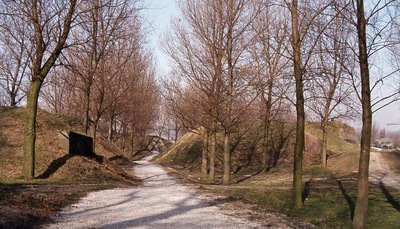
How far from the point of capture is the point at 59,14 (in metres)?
10.2

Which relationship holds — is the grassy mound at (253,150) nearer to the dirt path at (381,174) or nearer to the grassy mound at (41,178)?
the dirt path at (381,174)

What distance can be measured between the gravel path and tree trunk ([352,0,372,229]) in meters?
3.38

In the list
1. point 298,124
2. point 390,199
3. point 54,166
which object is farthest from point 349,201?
point 54,166

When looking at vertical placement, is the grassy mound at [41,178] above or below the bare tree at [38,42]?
below

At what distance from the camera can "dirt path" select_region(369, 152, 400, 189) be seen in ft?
49.5

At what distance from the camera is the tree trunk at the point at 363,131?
25.2ft

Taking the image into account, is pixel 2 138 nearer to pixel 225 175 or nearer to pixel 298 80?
pixel 225 175

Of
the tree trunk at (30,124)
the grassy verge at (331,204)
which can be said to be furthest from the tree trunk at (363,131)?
the tree trunk at (30,124)

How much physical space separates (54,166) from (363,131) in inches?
468

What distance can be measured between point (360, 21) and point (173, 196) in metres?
7.33

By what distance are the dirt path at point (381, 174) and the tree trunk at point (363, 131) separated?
24.7 ft

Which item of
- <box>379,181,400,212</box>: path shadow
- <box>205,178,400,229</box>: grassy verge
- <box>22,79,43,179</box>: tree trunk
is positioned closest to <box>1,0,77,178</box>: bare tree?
<box>22,79,43,179</box>: tree trunk

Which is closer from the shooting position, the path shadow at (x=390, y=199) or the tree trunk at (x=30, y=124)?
the path shadow at (x=390, y=199)

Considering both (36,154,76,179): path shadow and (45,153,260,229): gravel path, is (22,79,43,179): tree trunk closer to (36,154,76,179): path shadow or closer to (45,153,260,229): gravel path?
(36,154,76,179): path shadow
